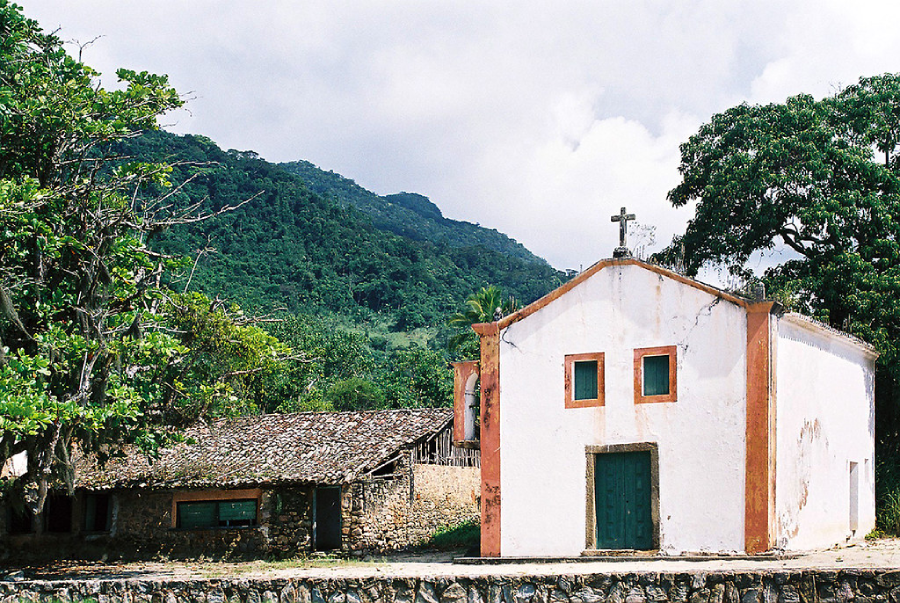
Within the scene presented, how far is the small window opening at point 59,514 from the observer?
28.9m

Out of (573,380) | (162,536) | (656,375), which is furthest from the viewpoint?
(162,536)

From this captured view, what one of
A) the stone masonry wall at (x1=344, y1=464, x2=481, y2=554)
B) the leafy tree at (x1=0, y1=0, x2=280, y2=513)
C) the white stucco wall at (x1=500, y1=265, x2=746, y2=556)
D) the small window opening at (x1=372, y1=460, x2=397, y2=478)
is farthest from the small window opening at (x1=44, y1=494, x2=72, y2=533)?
the white stucco wall at (x1=500, y1=265, x2=746, y2=556)

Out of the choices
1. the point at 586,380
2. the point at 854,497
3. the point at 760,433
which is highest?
the point at 586,380

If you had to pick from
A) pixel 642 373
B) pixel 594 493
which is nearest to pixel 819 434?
pixel 642 373

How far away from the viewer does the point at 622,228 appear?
2167cm

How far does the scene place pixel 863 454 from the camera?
25.1 m

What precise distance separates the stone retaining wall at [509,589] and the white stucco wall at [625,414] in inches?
154

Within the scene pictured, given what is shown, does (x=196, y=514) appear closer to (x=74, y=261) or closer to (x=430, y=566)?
(x=430, y=566)

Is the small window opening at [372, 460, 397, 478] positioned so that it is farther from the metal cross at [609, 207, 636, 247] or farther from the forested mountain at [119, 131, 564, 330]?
the forested mountain at [119, 131, 564, 330]

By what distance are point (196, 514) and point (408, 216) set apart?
137 meters

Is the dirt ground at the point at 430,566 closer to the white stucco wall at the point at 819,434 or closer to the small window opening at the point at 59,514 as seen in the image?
the white stucco wall at the point at 819,434

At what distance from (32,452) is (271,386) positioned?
2816 cm

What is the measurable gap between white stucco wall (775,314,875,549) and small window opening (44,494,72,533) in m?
19.1

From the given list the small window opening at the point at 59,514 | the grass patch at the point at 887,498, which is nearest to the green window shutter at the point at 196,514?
the small window opening at the point at 59,514
